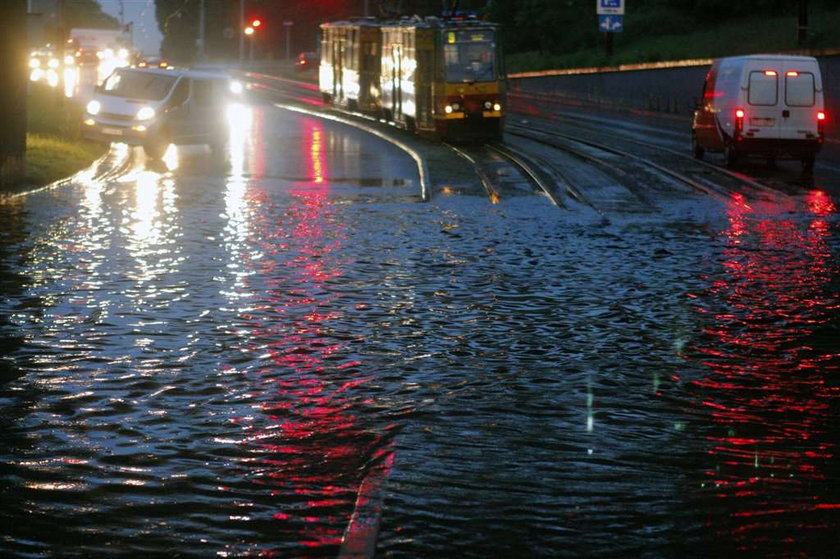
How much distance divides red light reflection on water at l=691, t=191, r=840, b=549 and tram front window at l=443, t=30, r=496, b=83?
1993cm

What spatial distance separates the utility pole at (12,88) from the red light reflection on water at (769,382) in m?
11.6

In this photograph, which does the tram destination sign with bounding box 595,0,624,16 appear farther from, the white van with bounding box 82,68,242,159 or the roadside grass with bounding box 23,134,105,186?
the roadside grass with bounding box 23,134,105,186

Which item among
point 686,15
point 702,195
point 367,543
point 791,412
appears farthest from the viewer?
point 686,15

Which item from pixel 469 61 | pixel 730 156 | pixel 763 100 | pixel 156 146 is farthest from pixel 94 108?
pixel 763 100

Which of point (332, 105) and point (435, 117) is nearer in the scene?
point (435, 117)

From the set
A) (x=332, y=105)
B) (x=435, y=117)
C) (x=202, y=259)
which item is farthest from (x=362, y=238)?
(x=332, y=105)

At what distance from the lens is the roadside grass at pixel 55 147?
26.4 m

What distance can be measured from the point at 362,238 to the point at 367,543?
11.9 metres

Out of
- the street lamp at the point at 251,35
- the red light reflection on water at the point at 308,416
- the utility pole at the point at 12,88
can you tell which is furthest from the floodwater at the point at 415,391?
the street lamp at the point at 251,35

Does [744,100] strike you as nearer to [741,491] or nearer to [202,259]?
[202,259]

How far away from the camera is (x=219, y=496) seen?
653 cm

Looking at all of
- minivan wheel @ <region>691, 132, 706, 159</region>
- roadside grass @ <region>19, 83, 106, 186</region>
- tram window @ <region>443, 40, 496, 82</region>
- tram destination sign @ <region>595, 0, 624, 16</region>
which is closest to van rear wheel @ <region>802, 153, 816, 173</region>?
minivan wheel @ <region>691, 132, 706, 159</region>

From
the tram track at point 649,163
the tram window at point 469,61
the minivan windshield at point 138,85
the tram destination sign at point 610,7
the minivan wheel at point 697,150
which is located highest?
the tram destination sign at point 610,7

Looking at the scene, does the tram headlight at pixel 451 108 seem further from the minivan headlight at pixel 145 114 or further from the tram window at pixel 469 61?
the minivan headlight at pixel 145 114
